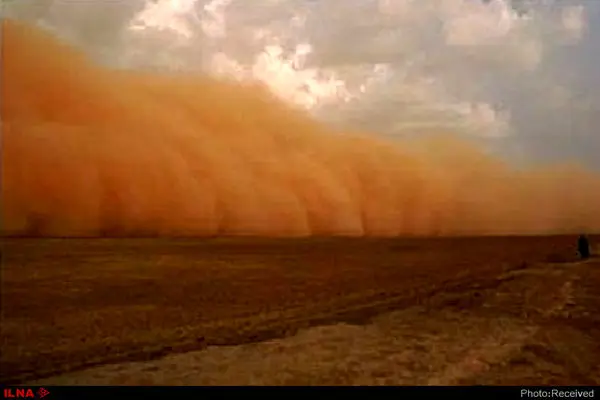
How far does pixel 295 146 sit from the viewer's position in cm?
338

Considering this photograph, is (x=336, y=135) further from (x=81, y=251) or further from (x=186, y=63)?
(x=81, y=251)

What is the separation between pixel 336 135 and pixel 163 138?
831 mm

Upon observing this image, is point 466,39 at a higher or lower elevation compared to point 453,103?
higher

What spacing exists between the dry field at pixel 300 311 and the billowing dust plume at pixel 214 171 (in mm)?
100

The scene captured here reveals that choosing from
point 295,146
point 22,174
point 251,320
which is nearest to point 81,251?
point 22,174

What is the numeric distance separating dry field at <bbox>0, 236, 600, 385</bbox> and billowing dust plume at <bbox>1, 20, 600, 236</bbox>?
10cm

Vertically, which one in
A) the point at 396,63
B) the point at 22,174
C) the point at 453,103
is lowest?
the point at 22,174

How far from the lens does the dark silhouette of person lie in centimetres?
350

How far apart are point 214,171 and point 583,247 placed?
6.16 ft
